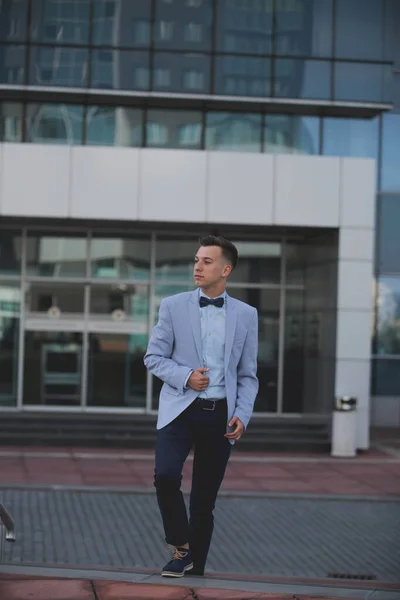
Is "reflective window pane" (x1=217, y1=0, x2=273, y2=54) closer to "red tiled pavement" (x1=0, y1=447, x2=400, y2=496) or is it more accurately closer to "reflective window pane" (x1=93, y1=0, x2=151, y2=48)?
"reflective window pane" (x1=93, y1=0, x2=151, y2=48)

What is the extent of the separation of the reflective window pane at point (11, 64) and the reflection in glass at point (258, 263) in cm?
485

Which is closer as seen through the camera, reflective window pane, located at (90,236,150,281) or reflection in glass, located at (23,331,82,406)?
reflection in glass, located at (23,331,82,406)

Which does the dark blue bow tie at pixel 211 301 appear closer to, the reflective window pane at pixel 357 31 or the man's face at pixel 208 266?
the man's face at pixel 208 266

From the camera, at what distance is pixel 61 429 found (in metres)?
16.2

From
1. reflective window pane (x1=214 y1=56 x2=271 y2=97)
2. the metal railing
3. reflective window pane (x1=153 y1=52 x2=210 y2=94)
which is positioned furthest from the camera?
reflective window pane (x1=214 y1=56 x2=271 y2=97)

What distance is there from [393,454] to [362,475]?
2716 mm

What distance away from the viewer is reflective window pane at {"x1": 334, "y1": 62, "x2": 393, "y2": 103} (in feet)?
57.7

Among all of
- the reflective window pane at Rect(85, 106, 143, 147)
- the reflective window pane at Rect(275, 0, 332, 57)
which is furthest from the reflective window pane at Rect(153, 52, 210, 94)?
the reflective window pane at Rect(275, 0, 332, 57)

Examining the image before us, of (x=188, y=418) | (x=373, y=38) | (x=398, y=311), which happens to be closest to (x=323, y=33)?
(x=373, y=38)

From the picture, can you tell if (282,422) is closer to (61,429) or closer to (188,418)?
(61,429)

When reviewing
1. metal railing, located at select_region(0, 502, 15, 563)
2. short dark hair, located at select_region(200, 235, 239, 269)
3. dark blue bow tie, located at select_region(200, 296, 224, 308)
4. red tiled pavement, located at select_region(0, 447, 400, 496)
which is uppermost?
short dark hair, located at select_region(200, 235, 239, 269)

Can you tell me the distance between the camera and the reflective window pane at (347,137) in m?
18.0

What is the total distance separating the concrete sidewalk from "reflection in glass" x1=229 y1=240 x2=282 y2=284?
12.9 meters

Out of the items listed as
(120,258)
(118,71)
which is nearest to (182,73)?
(118,71)
